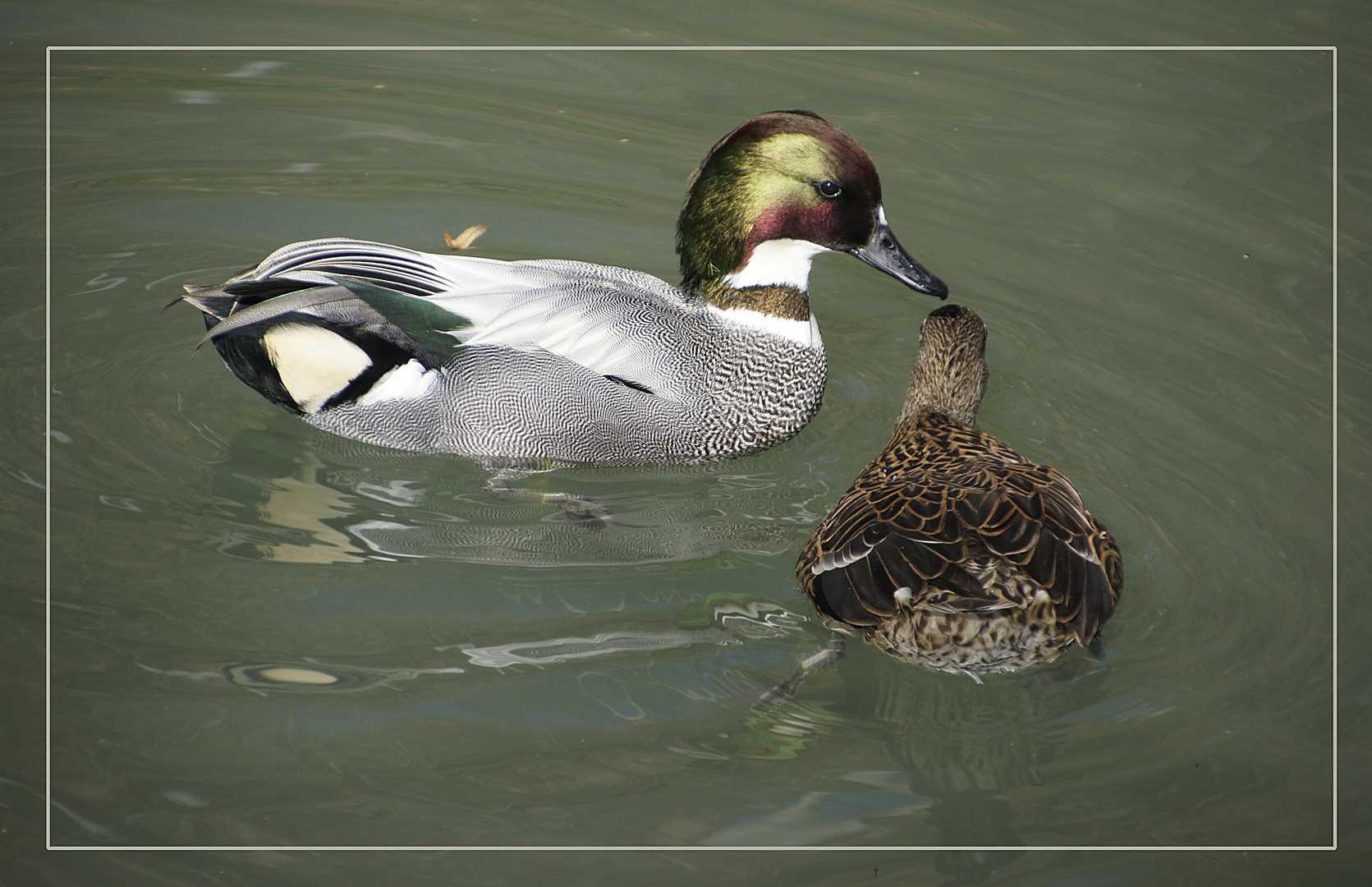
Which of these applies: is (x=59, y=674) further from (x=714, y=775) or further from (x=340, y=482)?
(x=714, y=775)

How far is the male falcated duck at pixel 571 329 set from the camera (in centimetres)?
473

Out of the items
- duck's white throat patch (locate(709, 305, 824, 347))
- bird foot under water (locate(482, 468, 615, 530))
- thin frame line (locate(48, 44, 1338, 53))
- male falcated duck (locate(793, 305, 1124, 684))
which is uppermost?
thin frame line (locate(48, 44, 1338, 53))

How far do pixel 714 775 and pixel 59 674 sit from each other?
7.13 ft

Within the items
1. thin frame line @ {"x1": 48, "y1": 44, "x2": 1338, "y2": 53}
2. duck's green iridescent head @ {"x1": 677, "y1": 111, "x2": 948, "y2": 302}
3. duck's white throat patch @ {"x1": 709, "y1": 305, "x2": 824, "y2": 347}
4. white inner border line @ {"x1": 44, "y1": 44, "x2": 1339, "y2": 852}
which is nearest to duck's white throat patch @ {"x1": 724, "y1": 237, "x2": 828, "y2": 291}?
duck's green iridescent head @ {"x1": 677, "y1": 111, "x2": 948, "y2": 302}

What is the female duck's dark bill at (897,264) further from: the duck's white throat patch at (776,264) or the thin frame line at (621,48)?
the thin frame line at (621,48)

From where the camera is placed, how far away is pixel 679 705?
12.7ft

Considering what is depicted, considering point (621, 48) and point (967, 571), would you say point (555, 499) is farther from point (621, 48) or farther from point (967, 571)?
point (621, 48)

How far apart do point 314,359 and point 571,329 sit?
1.03m

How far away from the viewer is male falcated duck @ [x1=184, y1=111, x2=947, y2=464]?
15.5 feet

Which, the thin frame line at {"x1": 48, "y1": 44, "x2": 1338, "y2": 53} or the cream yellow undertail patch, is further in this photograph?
the thin frame line at {"x1": 48, "y1": 44, "x2": 1338, "y2": 53}

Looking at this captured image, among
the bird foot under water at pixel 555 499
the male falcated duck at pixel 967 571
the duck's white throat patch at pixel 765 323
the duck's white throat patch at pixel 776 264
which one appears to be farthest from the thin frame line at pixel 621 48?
the male falcated duck at pixel 967 571

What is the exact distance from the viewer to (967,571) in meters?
3.59

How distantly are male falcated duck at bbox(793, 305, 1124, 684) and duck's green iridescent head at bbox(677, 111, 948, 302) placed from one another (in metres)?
1.26

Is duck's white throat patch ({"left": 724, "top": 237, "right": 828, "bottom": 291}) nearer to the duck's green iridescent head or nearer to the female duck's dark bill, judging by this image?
the duck's green iridescent head
